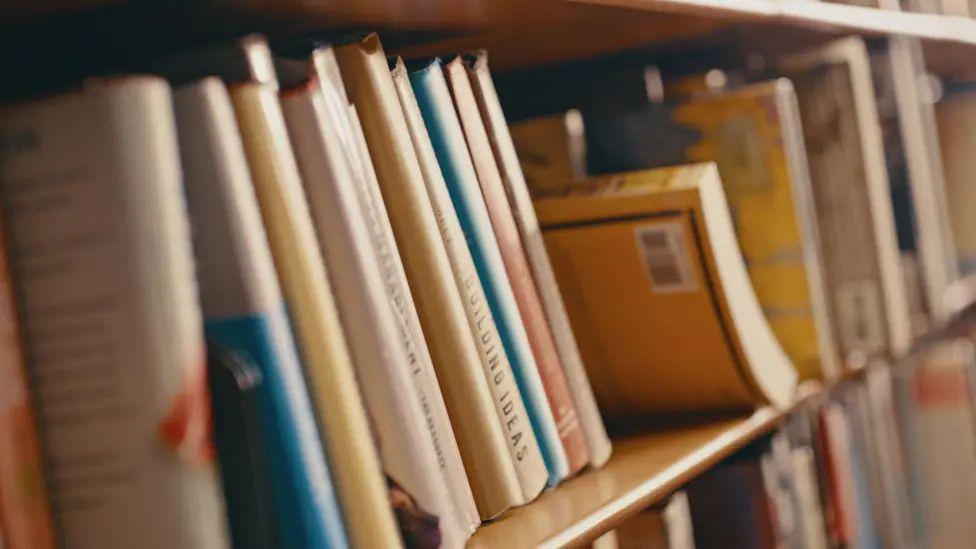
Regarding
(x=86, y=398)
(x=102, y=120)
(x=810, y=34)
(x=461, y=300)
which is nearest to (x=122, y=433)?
(x=86, y=398)

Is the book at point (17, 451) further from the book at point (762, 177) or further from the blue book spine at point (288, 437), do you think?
the book at point (762, 177)

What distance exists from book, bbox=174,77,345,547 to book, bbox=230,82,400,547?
17 mm

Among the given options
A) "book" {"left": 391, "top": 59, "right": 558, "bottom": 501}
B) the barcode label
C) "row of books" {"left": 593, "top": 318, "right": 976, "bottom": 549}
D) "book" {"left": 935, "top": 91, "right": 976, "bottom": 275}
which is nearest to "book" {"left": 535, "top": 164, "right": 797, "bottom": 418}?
the barcode label

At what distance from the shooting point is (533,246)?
2.45ft

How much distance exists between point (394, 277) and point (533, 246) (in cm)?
18

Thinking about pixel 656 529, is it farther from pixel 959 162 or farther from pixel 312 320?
pixel 959 162

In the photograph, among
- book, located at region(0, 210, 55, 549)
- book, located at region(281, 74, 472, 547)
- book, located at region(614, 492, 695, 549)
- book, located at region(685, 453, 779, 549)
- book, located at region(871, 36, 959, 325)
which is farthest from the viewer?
book, located at region(871, 36, 959, 325)

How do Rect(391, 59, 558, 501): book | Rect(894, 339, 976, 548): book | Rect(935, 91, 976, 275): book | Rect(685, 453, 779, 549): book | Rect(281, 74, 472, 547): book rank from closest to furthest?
Rect(281, 74, 472, 547): book, Rect(391, 59, 558, 501): book, Rect(685, 453, 779, 549): book, Rect(894, 339, 976, 548): book, Rect(935, 91, 976, 275): book

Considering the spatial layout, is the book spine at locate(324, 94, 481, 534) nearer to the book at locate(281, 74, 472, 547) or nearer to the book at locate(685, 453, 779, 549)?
the book at locate(281, 74, 472, 547)


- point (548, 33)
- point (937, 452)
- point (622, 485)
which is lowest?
point (937, 452)

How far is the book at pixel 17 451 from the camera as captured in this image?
0.42 metres

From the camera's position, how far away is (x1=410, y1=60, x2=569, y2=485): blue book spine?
26.5 inches

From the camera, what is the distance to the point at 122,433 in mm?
434

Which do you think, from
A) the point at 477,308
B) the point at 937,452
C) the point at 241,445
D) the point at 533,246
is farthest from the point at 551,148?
the point at 937,452
